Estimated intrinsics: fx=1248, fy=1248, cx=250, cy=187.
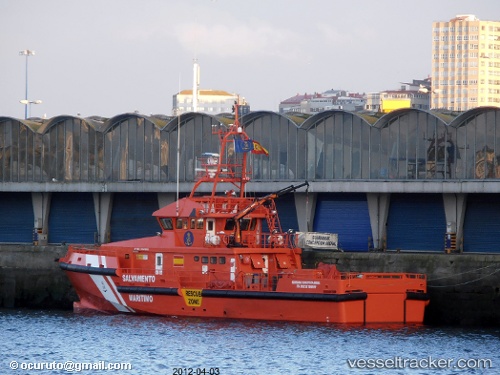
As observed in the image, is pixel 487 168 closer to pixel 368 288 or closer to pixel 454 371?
pixel 368 288

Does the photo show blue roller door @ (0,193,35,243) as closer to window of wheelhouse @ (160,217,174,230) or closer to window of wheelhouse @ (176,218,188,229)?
window of wheelhouse @ (160,217,174,230)

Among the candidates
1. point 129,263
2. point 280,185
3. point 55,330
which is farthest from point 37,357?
point 280,185

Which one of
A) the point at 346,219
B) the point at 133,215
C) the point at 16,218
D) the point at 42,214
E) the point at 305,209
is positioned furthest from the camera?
the point at 16,218

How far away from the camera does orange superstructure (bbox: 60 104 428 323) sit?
39.4 metres

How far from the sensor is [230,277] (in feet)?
134

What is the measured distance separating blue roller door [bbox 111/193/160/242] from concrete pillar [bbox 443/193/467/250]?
39.9ft

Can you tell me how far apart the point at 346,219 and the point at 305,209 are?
1628 mm

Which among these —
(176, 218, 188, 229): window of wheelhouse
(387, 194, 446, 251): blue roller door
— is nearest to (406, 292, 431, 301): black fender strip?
(387, 194, 446, 251): blue roller door

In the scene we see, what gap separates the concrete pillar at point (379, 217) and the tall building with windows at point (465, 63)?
12715cm

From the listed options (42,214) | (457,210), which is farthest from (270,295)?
(42,214)

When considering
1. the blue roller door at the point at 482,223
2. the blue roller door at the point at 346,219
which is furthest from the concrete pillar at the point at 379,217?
the blue roller door at the point at 482,223

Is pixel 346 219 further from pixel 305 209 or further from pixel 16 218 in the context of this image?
pixel 16 218

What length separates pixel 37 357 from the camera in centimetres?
3447
